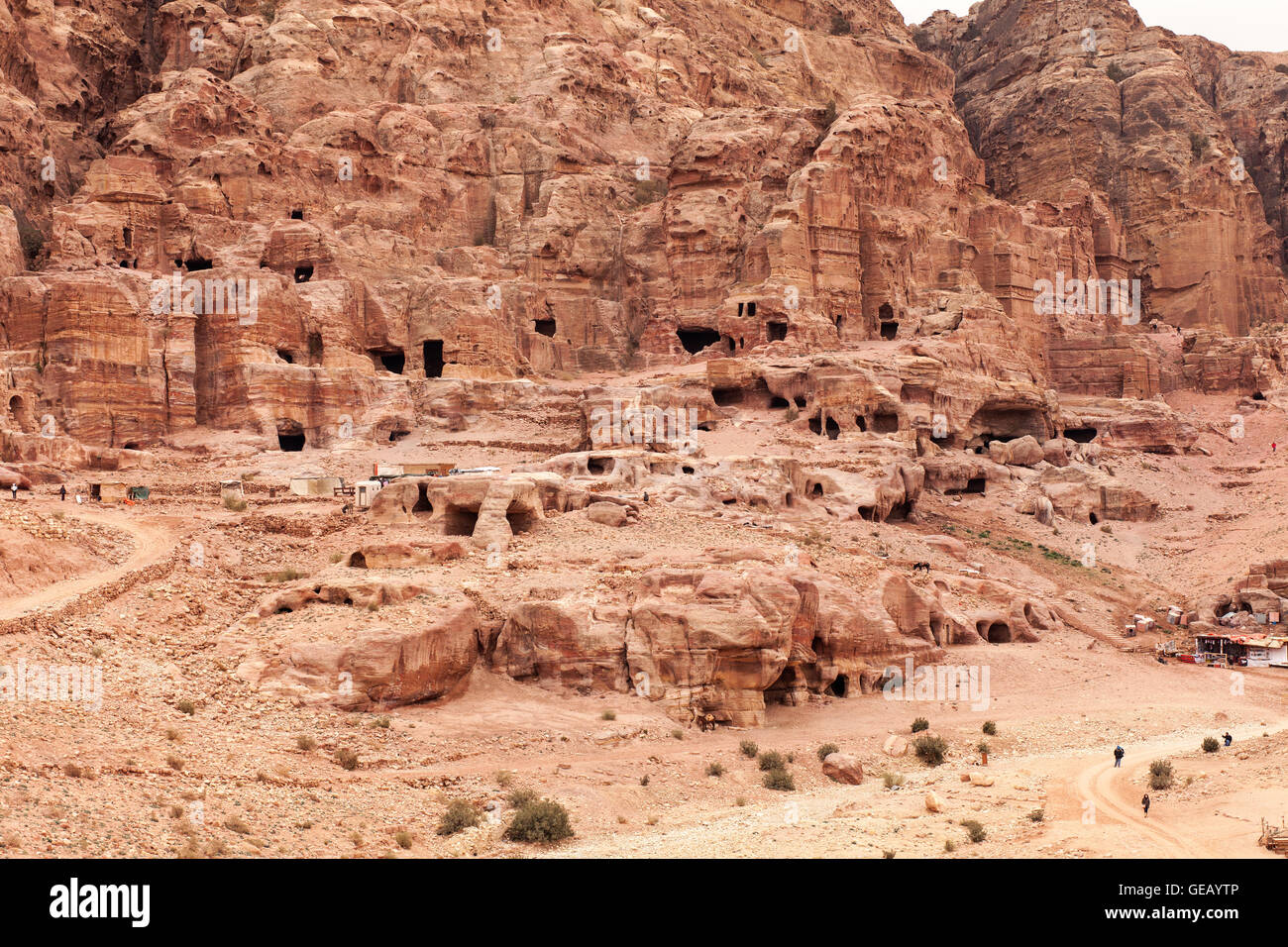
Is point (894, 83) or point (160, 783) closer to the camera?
point (160, 783)

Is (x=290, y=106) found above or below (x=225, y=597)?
above

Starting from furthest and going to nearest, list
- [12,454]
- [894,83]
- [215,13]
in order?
[894,83] → [215,13] → [12,454]

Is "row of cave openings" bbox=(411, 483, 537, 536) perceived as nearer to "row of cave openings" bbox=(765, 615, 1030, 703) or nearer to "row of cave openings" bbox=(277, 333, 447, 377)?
"row of cave openings" bbox=(765, 615, 1030, 703)

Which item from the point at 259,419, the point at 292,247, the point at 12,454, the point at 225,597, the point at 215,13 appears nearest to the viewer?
the point at 225,597

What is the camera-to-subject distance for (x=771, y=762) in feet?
90.4

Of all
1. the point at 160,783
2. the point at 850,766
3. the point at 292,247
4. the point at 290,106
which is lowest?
the point at 850,766

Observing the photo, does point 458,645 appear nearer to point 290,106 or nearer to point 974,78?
point 290,106

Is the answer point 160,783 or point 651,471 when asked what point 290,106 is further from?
point 160,783

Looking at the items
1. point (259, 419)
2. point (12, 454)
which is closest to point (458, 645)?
point (12, 454)

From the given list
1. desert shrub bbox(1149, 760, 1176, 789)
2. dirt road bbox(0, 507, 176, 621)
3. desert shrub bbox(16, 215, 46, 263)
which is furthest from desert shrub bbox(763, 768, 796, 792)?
desert shrub bbox(16, 215, 46, 263)

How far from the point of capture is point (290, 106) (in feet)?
231

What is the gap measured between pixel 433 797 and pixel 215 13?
217 ft

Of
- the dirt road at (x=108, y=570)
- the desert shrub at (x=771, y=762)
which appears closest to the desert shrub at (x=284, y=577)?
the dirt road at (x=108, y=570)

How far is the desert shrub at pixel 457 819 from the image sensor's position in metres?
22.2
